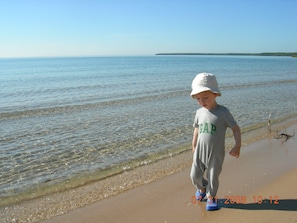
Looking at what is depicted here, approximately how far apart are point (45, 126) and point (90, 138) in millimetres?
2548

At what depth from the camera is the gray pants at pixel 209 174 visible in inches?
140

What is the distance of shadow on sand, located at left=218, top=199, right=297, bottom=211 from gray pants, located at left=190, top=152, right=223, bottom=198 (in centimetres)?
28

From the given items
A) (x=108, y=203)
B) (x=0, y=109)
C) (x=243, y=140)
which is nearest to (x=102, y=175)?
(x=108, y=203)

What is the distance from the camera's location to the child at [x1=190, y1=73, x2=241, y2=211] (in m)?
3.41

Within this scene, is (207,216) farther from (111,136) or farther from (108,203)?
(111,136)

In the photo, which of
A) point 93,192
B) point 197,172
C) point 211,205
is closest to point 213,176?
point 197,172

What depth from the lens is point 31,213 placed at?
4117mm

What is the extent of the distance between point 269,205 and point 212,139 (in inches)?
46.2

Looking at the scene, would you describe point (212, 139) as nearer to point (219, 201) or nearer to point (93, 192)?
point (219, 201)

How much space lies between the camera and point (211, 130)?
349 centimetres

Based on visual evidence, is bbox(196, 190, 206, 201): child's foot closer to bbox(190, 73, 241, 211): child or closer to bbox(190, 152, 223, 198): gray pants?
bbox(190, 152, 223, 198): gray pants

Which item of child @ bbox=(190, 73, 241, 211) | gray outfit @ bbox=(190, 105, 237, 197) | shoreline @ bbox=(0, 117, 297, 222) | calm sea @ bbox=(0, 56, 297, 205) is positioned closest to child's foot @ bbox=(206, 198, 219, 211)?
child @ bbox=(190, 73, 241, 211)

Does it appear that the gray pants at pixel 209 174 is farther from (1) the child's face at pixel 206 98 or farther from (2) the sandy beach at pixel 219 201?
(1) the child's face at pixel 206 98
